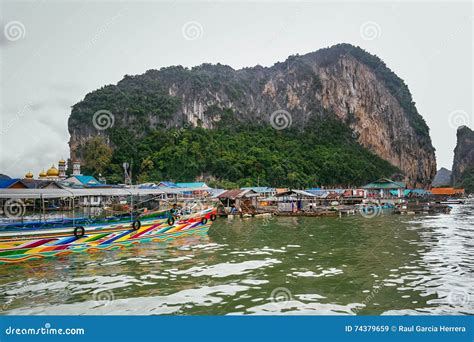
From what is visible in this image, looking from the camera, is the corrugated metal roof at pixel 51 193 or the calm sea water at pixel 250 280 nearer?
the calm sea water at pixel 250 280

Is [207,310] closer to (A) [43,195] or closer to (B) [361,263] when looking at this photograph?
(B) [361,263]

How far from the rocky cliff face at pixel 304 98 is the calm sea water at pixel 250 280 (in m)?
85.1

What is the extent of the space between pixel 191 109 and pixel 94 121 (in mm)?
29129

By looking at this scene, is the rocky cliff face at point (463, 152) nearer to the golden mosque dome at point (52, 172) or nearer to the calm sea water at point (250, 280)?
the golden mosque dome at point (52, 172)

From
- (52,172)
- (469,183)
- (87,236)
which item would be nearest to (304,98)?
(469,183)

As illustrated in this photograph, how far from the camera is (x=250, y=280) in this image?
11039 millimetres

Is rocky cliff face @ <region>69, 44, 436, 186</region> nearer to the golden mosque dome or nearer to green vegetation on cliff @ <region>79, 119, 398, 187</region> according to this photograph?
green vegetation on cliff @ <region>79, 119, 398, 187</region>

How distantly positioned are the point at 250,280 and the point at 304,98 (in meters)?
130

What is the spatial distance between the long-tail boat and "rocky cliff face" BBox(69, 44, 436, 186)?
78.9 m

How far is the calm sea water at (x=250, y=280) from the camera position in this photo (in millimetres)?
8586

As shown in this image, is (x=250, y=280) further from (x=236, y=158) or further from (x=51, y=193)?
(x=236, y=158)

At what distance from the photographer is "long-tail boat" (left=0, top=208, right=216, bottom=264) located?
14.0 metres

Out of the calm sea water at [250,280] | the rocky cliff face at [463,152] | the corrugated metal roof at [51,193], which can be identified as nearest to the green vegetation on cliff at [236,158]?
the corrugated metal roof at [51,193]

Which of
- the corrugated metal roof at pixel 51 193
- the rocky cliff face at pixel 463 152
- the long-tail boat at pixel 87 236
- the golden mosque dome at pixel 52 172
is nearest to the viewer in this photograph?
the corrugated metal roof at pixel 51 193
